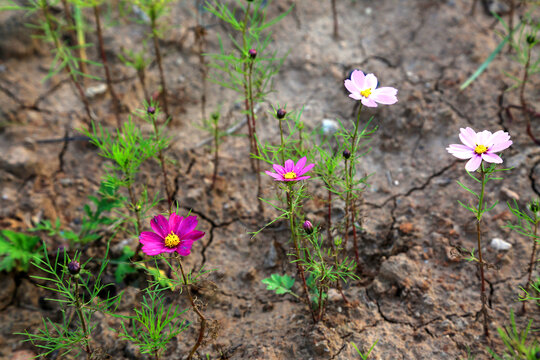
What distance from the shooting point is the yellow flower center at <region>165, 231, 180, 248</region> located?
1.86 m

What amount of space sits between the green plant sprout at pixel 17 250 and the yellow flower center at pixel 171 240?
3.63 ft

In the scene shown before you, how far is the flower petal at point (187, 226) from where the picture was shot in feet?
6.28

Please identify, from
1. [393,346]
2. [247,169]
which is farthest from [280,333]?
[247,169]

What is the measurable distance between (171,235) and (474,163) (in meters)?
1.29

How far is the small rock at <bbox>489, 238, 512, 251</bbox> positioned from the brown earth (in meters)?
0.03

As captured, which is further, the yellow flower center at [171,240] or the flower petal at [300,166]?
the flower petal at [300,166]

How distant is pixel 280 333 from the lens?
227 centimetres

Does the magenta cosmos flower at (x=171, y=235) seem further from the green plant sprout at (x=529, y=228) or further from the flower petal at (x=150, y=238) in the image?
the green plant sprout at (x=529, y=228)

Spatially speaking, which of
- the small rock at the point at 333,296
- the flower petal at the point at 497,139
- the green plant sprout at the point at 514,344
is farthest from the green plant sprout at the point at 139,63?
the green plant sprout at the point at 514,344

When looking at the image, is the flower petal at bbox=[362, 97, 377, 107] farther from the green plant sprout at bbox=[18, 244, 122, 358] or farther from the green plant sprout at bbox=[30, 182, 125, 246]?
the green plant sprout at bbox=[30, 182, 125, 246]

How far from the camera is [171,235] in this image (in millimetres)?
1884

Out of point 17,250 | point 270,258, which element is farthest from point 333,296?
point 17,250

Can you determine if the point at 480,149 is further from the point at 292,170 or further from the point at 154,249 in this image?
the point at 154,249

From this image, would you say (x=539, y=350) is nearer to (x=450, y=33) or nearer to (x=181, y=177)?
(x=181, y=177)
